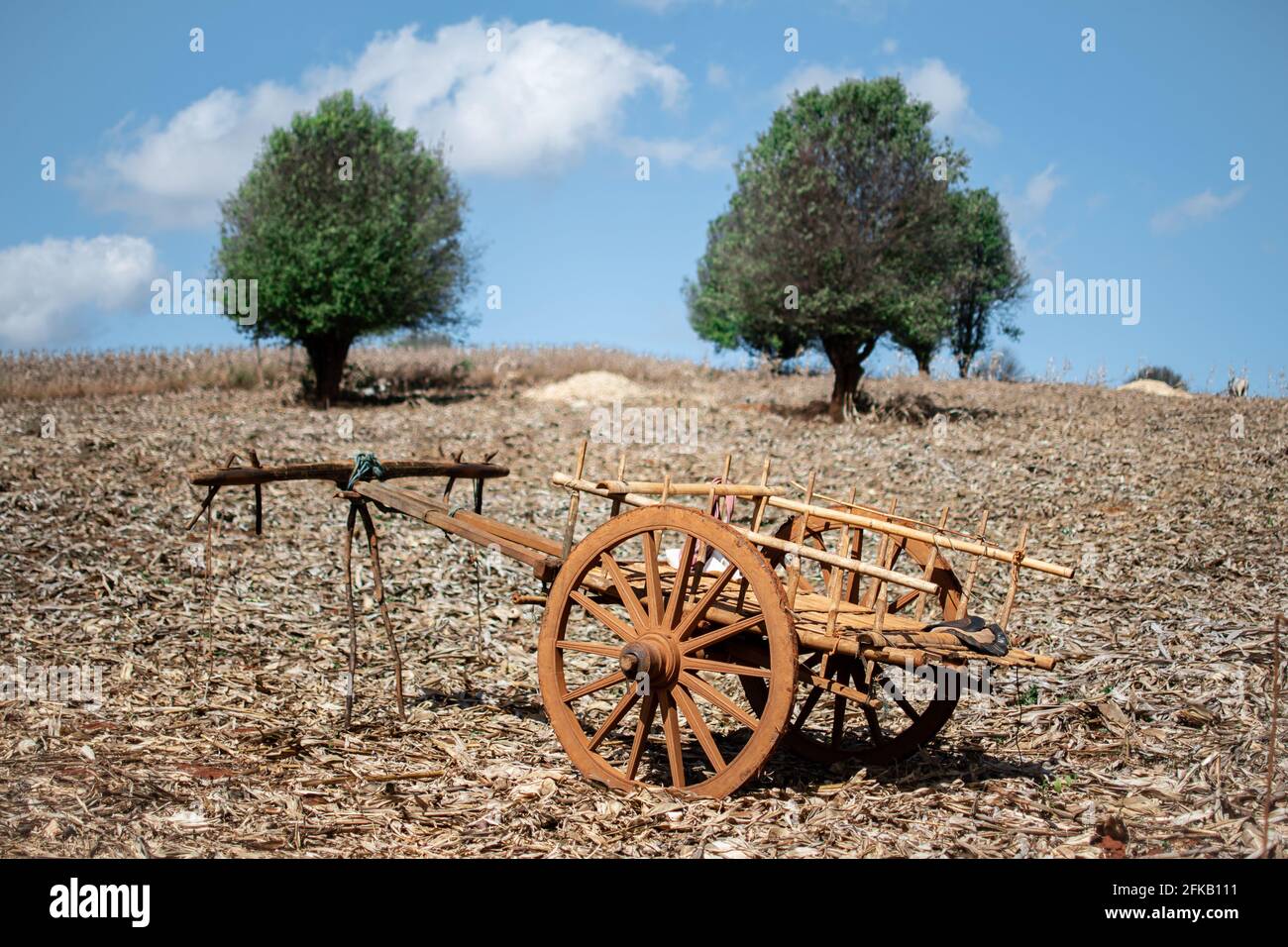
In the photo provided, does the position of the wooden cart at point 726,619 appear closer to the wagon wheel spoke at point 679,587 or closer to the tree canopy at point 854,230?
the wagon wheel spoke at point 679,587

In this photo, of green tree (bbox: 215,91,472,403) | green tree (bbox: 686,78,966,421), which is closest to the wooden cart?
green tree (bbox: 686,78,966,421)

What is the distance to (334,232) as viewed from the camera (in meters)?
24.5

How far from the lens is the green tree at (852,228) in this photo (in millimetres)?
21250

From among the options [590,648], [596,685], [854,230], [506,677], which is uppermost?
[854,230]

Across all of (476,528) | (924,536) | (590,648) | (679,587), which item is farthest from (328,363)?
(924,536)

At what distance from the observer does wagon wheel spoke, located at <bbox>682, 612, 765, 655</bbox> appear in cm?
513

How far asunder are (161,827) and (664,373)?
2766 cm

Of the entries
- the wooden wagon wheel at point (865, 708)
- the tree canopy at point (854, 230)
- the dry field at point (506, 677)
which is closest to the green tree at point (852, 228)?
the tree canopy at point (854, 230)

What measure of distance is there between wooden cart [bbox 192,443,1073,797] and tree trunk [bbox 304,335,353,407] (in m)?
19.7

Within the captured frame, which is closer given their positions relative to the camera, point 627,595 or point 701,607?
point 701,607

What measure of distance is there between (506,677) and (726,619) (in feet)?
12.1

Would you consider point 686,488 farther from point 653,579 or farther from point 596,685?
point 596,685

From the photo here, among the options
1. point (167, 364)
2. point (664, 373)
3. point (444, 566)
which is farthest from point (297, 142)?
point (444, 566)

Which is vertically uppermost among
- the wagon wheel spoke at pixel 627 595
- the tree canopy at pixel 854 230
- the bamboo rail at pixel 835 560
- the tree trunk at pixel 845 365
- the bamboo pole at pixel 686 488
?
the tree canopy at pixel 854 230
